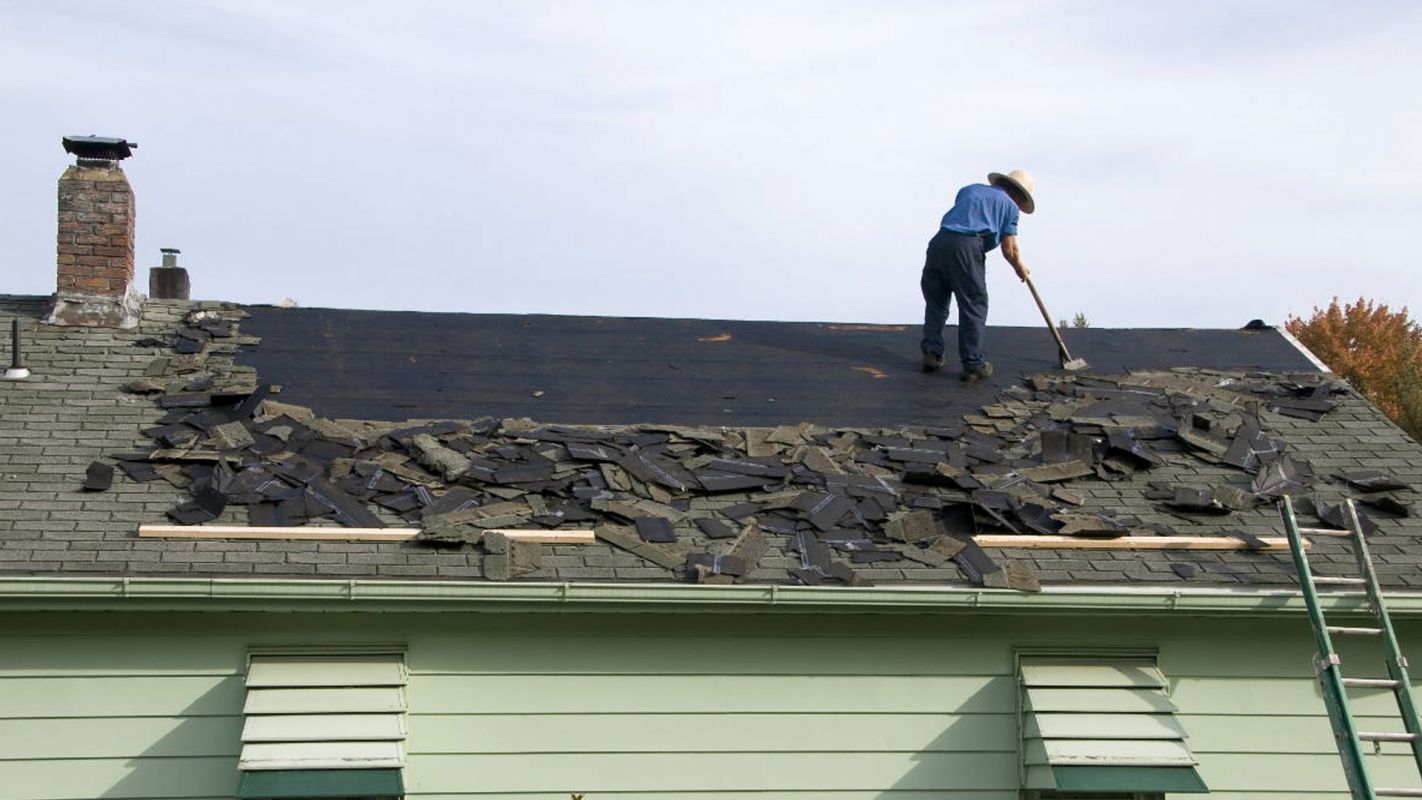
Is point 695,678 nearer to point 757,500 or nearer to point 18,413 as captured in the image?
point 757,500

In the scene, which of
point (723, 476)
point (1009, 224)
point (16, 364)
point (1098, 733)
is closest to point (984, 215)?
point (1009, 224)

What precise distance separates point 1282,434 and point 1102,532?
2615 mm

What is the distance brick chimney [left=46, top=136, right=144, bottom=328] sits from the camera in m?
11.5

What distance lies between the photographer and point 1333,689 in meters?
7.75

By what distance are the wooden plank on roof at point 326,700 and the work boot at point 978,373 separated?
223 inches

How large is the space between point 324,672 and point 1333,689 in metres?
5.02

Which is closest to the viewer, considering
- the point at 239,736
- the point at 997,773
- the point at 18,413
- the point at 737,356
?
the point at 239,736

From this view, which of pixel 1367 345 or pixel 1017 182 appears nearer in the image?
pixel 1017 182

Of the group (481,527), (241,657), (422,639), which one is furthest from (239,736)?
(481,527)

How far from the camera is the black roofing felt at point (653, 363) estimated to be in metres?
10.9

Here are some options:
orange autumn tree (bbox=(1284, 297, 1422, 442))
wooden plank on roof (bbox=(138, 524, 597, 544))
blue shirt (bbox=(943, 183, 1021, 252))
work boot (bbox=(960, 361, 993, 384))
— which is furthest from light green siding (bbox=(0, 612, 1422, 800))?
orange autumn tree (bbox=(1284, 297, 1422, 442))

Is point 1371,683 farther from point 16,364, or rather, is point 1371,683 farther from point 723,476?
point 16,364

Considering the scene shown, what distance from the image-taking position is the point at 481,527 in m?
8.73

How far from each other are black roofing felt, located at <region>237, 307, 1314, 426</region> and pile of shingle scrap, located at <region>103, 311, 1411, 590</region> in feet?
1.14
